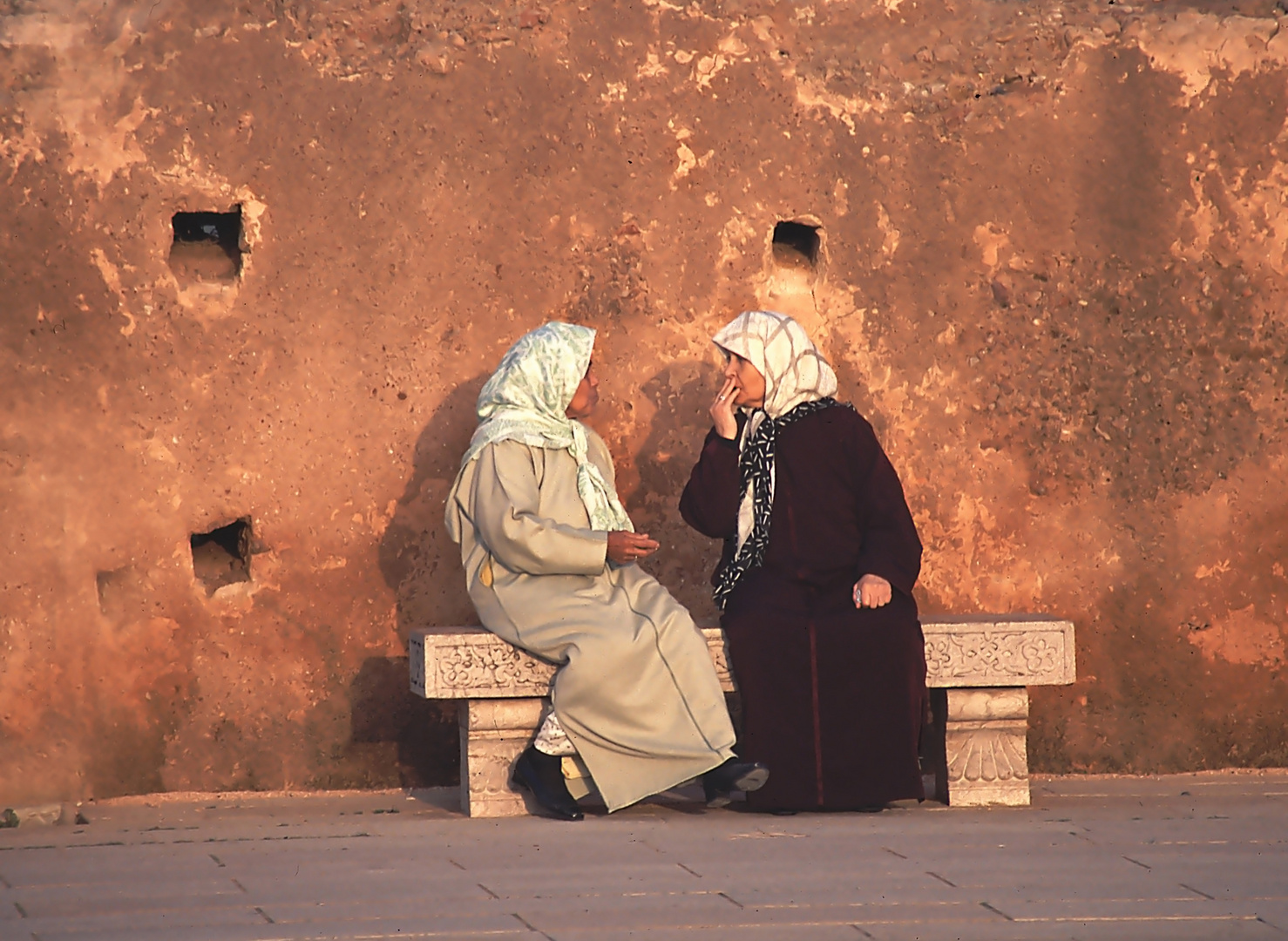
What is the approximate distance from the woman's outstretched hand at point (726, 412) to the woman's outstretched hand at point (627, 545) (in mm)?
480

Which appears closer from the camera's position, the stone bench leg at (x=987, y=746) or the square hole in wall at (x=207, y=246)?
the stone bench leg at (x=987, y=746)

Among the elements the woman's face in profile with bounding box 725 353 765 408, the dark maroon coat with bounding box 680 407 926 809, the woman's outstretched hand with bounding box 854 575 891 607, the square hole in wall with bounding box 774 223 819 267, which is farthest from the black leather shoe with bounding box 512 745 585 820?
the square hole in wall with bounding box 774 223 819 267

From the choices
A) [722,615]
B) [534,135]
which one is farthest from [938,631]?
[534,135]

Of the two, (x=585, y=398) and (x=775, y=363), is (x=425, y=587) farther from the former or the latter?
(x=775, y=363)

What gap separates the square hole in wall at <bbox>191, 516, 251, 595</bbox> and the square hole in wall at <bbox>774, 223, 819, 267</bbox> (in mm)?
2043

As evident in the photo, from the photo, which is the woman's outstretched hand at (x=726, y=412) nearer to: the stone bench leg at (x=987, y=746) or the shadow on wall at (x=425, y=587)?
the shadow on wall at (x=425, y=587)

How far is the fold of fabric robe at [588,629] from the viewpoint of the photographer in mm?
4691

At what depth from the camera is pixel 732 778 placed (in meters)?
4.69

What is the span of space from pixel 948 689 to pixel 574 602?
1.19 m

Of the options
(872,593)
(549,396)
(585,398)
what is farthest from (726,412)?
(872,593)

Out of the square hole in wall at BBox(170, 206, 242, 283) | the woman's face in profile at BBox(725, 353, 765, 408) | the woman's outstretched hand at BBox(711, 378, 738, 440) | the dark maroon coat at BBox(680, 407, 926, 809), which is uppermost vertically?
the square hole in wall at BBox(170, 206, 242, 283)

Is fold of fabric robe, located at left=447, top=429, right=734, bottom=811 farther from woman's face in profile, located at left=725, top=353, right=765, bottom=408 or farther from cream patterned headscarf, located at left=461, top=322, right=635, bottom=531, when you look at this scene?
woman's face in profile, located at left=725, top=353, right=765, bottom=408

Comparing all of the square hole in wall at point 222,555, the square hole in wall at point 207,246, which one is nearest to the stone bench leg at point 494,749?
the square hole in wall at point 222,555

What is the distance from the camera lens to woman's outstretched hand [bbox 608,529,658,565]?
4793mm
